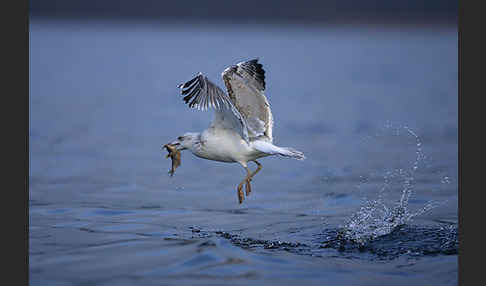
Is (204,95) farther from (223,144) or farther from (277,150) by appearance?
(277,150)

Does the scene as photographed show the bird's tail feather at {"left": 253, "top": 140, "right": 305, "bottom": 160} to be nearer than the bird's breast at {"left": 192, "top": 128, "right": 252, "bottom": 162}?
Yes

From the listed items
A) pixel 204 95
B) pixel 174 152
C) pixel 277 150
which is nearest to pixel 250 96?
pixel 174 152

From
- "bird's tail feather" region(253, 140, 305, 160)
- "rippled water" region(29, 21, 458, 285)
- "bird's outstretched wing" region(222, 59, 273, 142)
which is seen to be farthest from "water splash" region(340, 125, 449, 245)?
"bird's outstretched wing" region(222, 59, 273, 142)

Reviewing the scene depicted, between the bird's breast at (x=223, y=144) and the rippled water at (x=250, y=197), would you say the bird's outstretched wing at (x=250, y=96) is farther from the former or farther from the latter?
the rippled water at (x=250, y=197)

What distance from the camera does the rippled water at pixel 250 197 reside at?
25.2 feet

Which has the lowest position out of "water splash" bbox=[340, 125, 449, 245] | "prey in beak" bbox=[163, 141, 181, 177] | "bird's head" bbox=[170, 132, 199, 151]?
"water splash" bbox=[340, 125, 449, 245]

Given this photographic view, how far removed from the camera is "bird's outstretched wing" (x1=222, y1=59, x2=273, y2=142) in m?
9.69

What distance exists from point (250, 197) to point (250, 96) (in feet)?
6.58

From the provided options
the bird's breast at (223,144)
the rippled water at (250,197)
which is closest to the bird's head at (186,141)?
the bird's breast at (223,144)

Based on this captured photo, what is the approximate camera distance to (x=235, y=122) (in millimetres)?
9086

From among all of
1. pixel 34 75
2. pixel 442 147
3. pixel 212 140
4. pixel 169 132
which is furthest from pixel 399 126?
pixel 34 75

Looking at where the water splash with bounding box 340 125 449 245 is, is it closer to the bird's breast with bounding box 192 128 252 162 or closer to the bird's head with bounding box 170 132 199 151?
the bird's breast with bounding box 192 128 252 162

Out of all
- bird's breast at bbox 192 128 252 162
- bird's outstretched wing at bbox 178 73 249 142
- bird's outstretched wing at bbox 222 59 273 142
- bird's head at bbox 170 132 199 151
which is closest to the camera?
bird's outstretched wing at bbox 178 73 249 142
